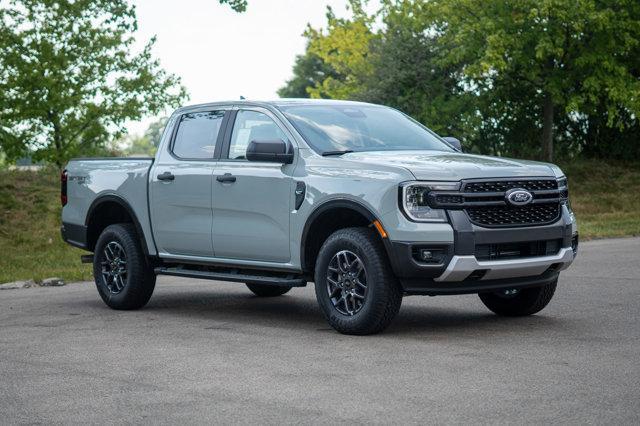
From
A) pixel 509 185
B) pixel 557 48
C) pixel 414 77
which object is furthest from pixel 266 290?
pixel 414 77

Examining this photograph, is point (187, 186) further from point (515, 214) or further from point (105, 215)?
point (515, 214)

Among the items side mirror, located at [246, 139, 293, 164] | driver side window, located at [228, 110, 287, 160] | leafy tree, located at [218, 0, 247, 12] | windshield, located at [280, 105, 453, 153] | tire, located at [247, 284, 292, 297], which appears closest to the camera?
side mirror, located at [246, 139, 293, 164]

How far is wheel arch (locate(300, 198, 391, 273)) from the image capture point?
9.47 m

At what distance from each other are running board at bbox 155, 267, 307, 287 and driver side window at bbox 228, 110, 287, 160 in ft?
3.46

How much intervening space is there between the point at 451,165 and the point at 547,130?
25177 millimetres

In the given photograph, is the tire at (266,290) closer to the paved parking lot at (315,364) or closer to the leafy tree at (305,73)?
the paved parking lot at (315,364)

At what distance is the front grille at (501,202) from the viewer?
9094 millimetres

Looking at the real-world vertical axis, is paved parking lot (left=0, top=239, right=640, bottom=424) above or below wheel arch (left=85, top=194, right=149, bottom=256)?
below

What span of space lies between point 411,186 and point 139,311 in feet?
13.0

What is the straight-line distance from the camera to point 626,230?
2297 cm

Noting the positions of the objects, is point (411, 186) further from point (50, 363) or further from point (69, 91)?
point (69, 91)

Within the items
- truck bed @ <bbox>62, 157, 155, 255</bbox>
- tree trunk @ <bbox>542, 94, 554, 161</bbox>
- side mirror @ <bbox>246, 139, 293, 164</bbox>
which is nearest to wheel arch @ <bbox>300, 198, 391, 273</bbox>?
side mirror @ <bbox>246, 139, 293, 164</bbox>

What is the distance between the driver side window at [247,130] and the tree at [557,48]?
21.4 metres

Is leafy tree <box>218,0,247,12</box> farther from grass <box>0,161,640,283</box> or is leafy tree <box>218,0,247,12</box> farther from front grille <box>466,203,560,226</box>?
front grille <box>466,203,560,226</box>
